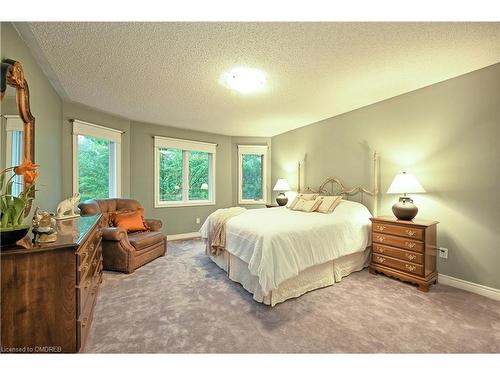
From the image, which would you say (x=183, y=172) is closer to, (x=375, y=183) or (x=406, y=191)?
(x=375, y=183)

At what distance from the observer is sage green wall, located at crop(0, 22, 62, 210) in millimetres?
1693

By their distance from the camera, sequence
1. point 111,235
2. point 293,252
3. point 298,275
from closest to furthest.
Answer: point 293,252 < point 298,275 < point 111,235

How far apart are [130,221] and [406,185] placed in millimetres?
3931

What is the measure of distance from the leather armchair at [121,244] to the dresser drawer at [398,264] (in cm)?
324

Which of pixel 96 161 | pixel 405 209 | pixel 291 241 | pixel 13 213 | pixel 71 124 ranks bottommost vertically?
pixel 291 241

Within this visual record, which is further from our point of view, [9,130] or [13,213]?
[9,130]

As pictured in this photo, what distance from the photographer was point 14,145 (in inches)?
65.9

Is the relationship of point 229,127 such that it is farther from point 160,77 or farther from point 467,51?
point 467,51

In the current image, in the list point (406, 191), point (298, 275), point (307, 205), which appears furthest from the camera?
point (307, 205)

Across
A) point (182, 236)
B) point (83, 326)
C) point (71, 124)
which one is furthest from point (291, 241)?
point (71, 124)

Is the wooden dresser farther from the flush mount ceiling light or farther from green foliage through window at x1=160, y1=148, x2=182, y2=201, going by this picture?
green foliage through window at x1=160, y1=148, x2=182, y2=201

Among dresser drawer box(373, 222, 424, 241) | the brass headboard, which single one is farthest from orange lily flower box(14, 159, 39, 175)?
the brass headboard

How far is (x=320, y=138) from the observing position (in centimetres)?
426
